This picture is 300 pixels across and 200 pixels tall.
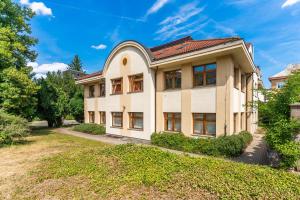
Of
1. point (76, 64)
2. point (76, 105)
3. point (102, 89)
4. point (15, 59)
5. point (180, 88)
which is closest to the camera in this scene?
point (180, 88)

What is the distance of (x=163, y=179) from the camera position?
5.91 m

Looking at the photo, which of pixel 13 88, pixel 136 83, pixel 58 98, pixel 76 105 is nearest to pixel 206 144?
pixel 136 83

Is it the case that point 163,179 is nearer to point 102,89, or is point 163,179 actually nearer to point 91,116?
point 102,89

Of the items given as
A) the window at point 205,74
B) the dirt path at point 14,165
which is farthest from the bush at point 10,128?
the window at point 205,74

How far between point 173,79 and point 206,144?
5.65 metres

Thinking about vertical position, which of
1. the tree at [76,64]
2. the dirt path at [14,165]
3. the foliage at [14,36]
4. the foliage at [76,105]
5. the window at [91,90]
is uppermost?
the tree at [76,64]

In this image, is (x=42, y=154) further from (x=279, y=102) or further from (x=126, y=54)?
(x=279, y=102)

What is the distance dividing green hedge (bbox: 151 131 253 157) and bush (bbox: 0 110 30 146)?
397 inches

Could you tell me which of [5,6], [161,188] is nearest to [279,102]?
[161,188]

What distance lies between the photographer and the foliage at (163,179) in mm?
4949

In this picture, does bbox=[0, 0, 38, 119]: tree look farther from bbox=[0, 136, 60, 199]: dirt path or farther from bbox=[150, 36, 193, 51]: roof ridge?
bbox=[150, 36, 193, 51]: roof ridge

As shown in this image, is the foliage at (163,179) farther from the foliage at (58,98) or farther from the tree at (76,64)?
the tree at (76,64)

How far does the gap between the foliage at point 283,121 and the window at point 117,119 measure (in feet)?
40.5

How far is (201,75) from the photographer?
12430 mm
